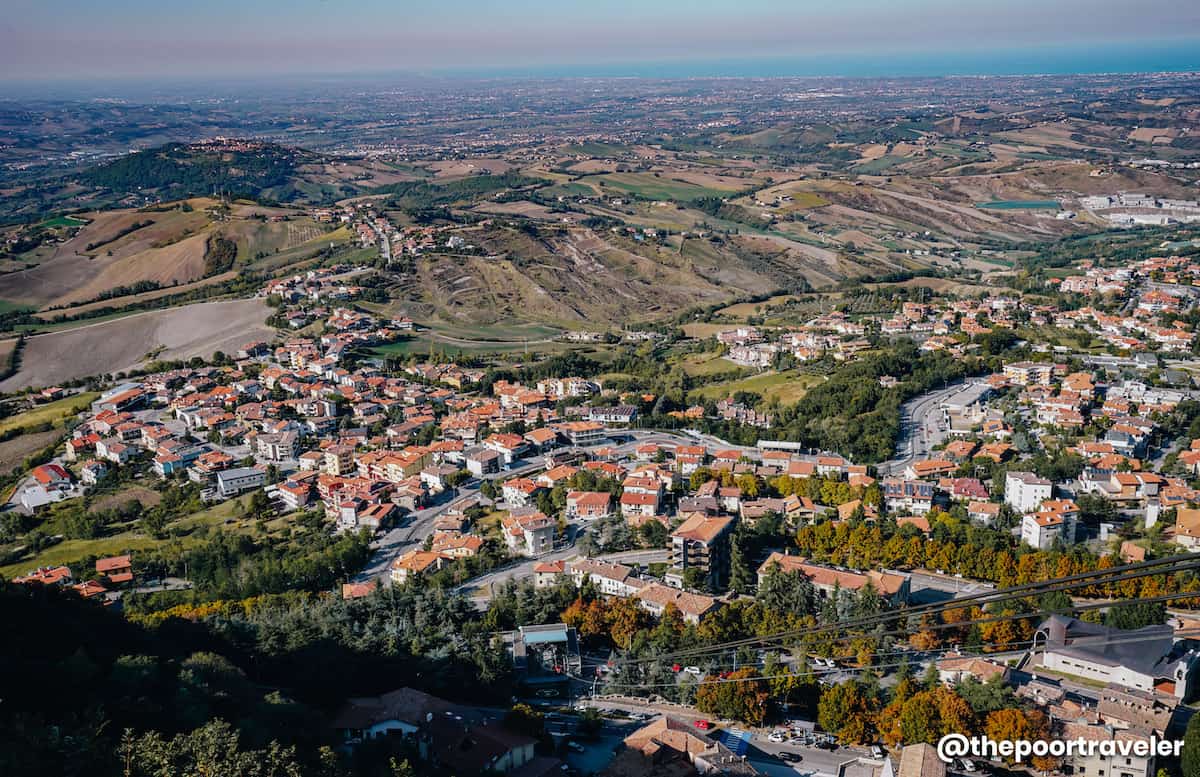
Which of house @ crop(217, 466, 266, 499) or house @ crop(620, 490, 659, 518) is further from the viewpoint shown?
house @ crop(217, 466, 266, 499)

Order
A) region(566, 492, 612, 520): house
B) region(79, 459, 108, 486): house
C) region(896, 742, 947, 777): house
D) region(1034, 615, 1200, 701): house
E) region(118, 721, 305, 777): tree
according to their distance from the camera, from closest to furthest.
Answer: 1. region(118, 721, 305, 777): tree
2. region(896, 742, 947, 777): house
3. region(1034, 615, 1200, 701): house
4. region(566, 492, 612, 520): house
5. region(79, 459, 108, 486): house

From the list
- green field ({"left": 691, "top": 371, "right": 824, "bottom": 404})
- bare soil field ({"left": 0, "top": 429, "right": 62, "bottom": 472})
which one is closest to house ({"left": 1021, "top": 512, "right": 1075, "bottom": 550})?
green field ({"left": 691, "top": 371, "right": 824, "bottom": 404})

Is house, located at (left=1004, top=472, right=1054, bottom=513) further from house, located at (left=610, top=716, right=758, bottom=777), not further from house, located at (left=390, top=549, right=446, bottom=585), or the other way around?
house, located at (left=390, top=549, right=446, bottom=585)

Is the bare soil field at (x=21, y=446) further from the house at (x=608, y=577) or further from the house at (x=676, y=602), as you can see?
the house at (x=676, y=602)

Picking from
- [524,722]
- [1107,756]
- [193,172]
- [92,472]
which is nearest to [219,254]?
[92,472]

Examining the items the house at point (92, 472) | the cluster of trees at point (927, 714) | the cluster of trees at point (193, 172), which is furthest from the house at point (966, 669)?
the cluster of trees at point (193, 172)

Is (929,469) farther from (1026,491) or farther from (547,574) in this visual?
(547,574)
